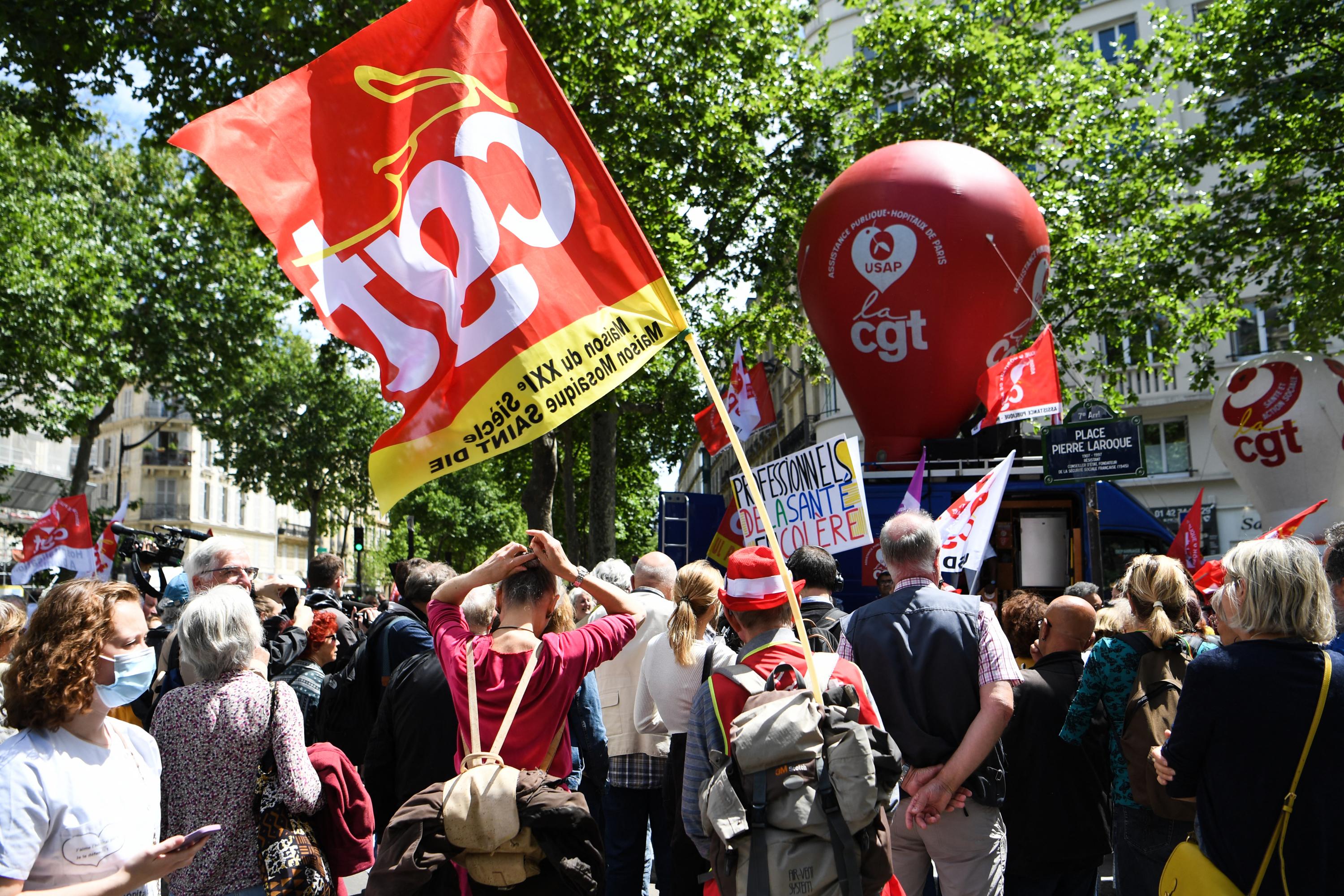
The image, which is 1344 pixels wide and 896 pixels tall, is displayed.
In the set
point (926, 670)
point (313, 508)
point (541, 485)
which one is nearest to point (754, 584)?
point (926, 670)

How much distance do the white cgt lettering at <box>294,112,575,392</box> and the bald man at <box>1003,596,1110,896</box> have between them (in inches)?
102

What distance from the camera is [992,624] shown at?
13.1 feet

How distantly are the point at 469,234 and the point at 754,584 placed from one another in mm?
1580

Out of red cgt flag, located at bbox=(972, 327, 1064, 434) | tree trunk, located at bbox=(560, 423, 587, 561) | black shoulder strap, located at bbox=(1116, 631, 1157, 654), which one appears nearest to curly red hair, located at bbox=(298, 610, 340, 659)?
black shoulder strap, located at bbox=(1116, 631, 1157, 654)

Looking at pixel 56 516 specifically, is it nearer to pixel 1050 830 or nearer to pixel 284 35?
pixel 284 35

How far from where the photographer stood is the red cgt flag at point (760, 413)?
14.9 m

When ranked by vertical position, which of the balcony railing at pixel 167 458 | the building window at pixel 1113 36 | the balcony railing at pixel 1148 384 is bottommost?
the balcony railing at pixel 1148 384

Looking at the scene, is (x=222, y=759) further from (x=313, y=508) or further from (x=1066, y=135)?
(x=313, y=508)

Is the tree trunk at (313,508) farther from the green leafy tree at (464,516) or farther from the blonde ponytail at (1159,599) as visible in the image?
the blonde ponytail at (1159,599)

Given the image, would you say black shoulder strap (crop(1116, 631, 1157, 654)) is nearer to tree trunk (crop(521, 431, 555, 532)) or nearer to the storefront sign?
the storefront sign

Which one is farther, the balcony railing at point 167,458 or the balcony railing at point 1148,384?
the balcony railing at point 167,458

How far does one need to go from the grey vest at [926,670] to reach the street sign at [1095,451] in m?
5.31

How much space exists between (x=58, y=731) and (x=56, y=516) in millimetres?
13247

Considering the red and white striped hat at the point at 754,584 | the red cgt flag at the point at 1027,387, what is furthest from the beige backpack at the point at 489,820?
the red cgt flag at the point at 1027,387
